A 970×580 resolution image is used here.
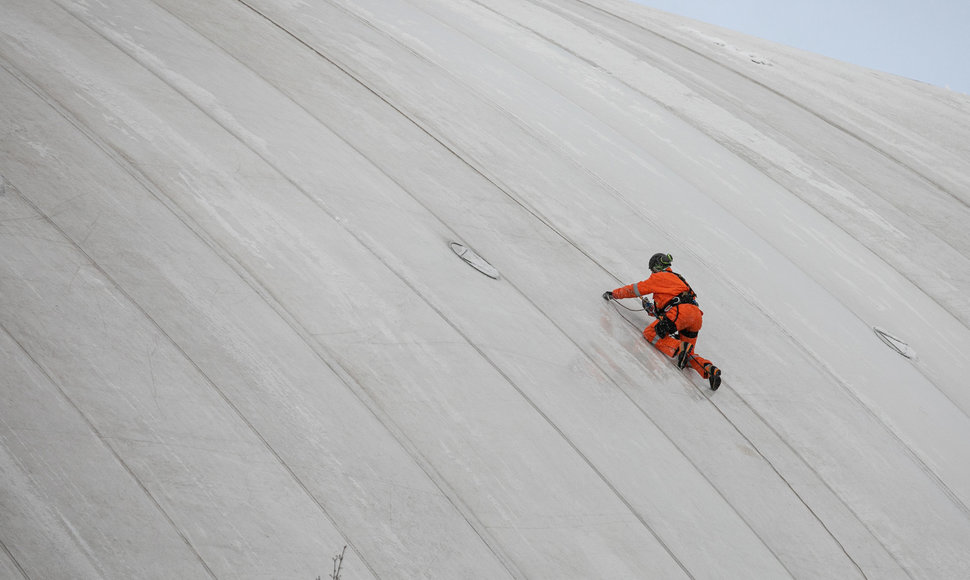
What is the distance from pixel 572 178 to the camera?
1273 cm

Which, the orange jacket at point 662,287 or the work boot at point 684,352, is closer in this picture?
the orange jacket at point 662,287

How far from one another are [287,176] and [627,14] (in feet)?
55.1

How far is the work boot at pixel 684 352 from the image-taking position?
30.7 ft

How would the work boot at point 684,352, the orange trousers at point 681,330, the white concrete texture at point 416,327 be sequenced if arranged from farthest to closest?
the work boot at point 684,352 < the orange trousers at point 681,330 < the white concrete texture at point 416,327

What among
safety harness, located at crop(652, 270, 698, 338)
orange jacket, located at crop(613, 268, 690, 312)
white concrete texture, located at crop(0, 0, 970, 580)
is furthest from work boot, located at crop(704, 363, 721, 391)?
orange jacket, located at crop(613, 268, 690, 312)

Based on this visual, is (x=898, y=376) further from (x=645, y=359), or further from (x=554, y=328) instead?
(x=554, y=328)

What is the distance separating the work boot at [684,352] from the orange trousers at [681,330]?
4 centimetres

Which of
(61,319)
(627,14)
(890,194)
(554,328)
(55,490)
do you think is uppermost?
(627,14)

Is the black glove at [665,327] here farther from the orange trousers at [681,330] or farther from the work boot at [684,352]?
the work boot at [684,352]

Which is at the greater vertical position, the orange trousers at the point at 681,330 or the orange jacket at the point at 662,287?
the orange jacket at the point at 662,287

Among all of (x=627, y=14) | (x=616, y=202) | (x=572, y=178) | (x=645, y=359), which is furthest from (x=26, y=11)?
(x=627, y=14)

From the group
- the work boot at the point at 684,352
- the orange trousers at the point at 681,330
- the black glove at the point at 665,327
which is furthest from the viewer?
the work boot at the point at 684,352

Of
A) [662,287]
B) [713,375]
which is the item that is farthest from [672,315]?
[713,375]

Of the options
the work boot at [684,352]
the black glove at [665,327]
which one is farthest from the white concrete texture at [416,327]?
the black glove at [665,327]
